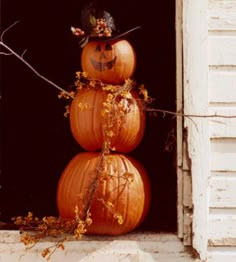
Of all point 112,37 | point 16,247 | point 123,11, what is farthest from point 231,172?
point 123,11

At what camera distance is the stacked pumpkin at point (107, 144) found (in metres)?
2.64

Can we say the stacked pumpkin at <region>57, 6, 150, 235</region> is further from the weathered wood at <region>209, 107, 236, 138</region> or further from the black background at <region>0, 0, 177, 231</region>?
the black background at <region>0, 0, 177, 231</region>

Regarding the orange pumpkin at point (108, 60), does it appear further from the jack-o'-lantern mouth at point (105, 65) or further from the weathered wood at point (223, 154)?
the weathered wood at point (223, 154)

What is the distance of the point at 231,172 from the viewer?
2.67m

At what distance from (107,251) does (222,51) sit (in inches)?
39.8

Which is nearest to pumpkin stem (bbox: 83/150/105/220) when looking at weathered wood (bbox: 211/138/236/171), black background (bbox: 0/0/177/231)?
weathered wood (bbox: 211/138/236/171)

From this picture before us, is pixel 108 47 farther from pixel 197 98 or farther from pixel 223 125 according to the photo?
pixel 223 125

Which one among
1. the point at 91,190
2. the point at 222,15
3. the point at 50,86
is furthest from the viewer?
the point at 50,86

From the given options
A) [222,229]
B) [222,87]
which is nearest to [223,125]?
[222,87]

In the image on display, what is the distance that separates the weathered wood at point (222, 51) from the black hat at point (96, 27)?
385 millimetres

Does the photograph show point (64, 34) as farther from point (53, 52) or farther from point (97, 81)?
point (97, 81)

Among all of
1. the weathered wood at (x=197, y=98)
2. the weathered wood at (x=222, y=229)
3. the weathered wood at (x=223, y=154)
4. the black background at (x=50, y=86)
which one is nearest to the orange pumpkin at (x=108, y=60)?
the weathered wood at (x=197, y=98)

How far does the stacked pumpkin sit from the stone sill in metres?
0.09

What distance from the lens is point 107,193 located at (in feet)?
8.70
